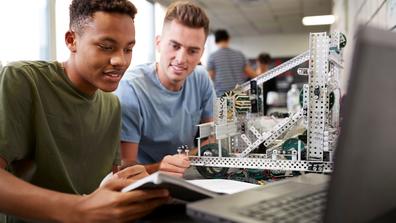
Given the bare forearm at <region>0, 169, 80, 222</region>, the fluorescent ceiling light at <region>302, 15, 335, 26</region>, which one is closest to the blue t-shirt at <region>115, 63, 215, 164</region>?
the bare forearm at <region>0, 169, 80, 222</region>

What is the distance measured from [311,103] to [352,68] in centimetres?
90

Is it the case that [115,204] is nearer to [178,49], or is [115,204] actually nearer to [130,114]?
[130,114]

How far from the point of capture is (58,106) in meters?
1.02

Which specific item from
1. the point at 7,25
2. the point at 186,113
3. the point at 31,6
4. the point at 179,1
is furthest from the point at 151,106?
the point at 31,6

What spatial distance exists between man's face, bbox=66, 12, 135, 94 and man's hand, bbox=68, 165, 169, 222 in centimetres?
46

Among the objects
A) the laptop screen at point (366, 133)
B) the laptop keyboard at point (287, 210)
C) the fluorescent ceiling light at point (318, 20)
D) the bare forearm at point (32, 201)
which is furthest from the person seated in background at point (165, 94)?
the fluorescent ceiling light at point (318, 20)

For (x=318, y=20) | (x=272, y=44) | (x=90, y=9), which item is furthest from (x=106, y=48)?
(x=272, y=44)

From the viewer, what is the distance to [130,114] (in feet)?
4.98

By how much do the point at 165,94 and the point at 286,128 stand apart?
581mm

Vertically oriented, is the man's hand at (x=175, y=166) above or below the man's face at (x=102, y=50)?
below

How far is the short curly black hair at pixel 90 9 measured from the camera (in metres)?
1.02

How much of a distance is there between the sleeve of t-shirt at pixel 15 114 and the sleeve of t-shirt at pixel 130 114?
0.55 metres

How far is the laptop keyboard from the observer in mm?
524

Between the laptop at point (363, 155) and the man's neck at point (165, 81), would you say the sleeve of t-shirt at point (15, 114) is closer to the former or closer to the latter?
the laptop at point (363, 155)
